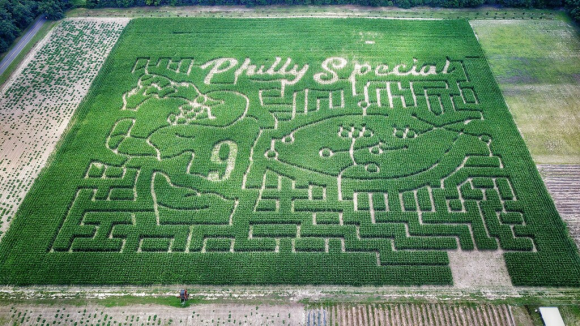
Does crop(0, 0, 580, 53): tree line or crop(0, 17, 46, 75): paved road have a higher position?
crop(0, 0, 580, 53): tree line

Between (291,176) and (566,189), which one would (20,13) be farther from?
(566,189)

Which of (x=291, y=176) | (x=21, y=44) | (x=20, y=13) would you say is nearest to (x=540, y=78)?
(x=291, y=176)

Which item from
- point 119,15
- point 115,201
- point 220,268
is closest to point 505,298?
point 220,268

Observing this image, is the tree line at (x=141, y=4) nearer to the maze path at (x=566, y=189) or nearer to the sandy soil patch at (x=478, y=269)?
the maze path at (x=566, y=189)

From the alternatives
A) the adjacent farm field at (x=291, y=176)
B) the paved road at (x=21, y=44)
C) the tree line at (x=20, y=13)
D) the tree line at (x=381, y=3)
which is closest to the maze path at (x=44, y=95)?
the adjacent farm field at (x=291, y=176)

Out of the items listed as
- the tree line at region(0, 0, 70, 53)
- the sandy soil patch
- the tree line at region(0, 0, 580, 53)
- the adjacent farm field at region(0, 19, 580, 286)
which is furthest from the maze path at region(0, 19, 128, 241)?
the sandy soil patch

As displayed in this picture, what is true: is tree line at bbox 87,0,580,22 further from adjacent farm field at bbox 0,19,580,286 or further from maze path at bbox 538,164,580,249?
maze path at bbox 538,164,580,249
